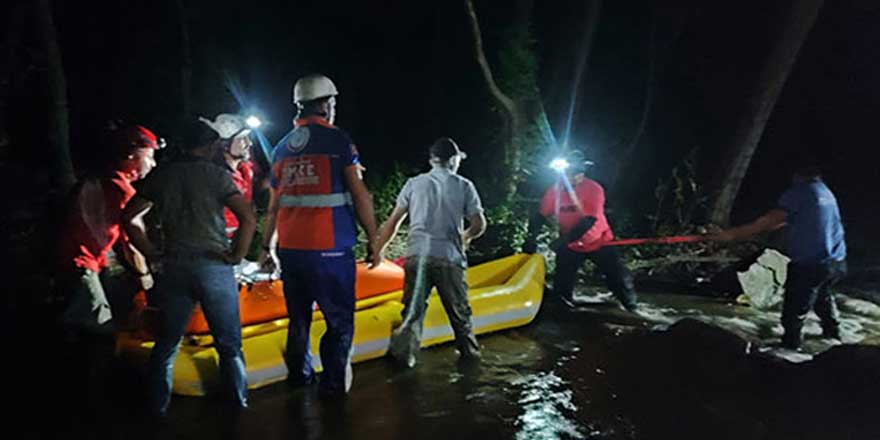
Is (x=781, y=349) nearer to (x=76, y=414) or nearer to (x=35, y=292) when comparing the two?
(x=76, y=414)

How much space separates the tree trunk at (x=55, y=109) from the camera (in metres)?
8.93

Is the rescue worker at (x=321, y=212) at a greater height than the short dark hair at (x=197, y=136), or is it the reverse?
the short dark hair at (x=197, y=136)

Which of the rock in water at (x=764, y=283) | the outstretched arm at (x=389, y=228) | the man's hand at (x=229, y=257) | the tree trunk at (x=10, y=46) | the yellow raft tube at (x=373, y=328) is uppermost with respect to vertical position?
the tree trunk at (x=10, y=46)

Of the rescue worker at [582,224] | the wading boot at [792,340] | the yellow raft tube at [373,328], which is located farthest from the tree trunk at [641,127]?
the wading boot at [792,340]

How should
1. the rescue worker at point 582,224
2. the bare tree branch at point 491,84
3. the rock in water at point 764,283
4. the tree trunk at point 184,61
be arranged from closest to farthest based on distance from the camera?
the rescue worker at point 582,224
the rock in water at point 764,283
the bare tree branch at point 491,84
the tree trunk at point 184,61

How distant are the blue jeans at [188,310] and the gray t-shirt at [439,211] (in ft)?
5.52

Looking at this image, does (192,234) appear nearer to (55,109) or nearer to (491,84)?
(55,109)

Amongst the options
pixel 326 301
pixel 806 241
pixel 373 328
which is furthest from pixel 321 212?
pixel 806 241

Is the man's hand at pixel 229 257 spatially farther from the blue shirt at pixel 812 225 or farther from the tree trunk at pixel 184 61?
the tree trunk at pixel 184 61

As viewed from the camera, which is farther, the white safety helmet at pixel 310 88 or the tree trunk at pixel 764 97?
the tree trunk at pixel 764 97

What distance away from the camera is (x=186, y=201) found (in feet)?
13.4

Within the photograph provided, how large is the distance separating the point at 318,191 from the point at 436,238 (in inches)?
51.3

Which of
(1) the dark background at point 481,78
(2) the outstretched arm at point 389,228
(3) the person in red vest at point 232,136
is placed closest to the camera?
(3) the person in red vest at point 232,136

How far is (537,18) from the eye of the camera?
1432cm
